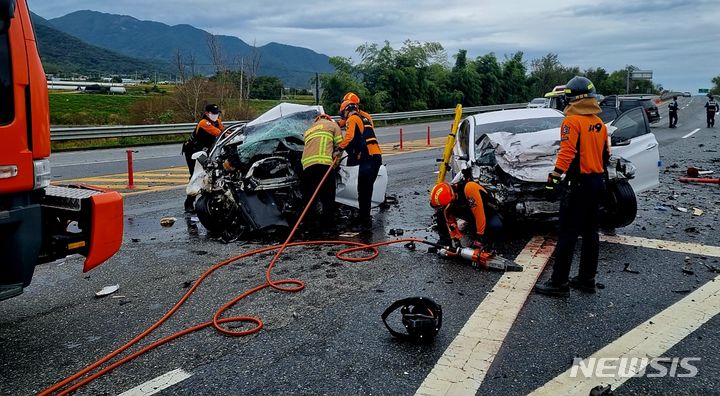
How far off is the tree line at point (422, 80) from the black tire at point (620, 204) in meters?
30.1

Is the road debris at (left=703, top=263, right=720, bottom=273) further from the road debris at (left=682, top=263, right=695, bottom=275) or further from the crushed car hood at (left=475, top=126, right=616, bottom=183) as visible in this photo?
the crushed car hood at (left=475, top=126, right=616, bottom=183)

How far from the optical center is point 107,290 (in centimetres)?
530

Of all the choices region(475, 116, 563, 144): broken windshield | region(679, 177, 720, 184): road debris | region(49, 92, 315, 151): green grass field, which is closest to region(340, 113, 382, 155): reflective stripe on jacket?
region(475, 116, 563, 144): broken windshield

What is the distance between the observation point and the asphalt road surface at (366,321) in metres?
3.50

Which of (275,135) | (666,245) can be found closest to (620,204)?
(666,245)

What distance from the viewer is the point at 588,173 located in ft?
16.2

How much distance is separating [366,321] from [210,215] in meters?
3.78

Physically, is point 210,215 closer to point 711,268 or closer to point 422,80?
point 711,268

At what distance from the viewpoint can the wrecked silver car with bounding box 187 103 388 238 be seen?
745cm

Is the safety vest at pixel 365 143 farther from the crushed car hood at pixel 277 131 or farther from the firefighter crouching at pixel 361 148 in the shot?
the crushed car hood at pixel 277 131

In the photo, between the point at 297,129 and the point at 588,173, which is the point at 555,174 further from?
the point at 297,129

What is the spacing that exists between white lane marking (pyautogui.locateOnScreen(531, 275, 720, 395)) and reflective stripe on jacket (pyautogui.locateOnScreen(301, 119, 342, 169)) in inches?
169

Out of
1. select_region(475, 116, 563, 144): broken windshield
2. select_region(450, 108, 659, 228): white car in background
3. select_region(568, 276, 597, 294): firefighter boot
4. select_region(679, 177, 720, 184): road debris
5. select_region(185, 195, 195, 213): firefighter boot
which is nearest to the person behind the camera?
select_region(568, 276, 597, 294): firefighter boot

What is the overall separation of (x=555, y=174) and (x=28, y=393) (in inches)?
170
